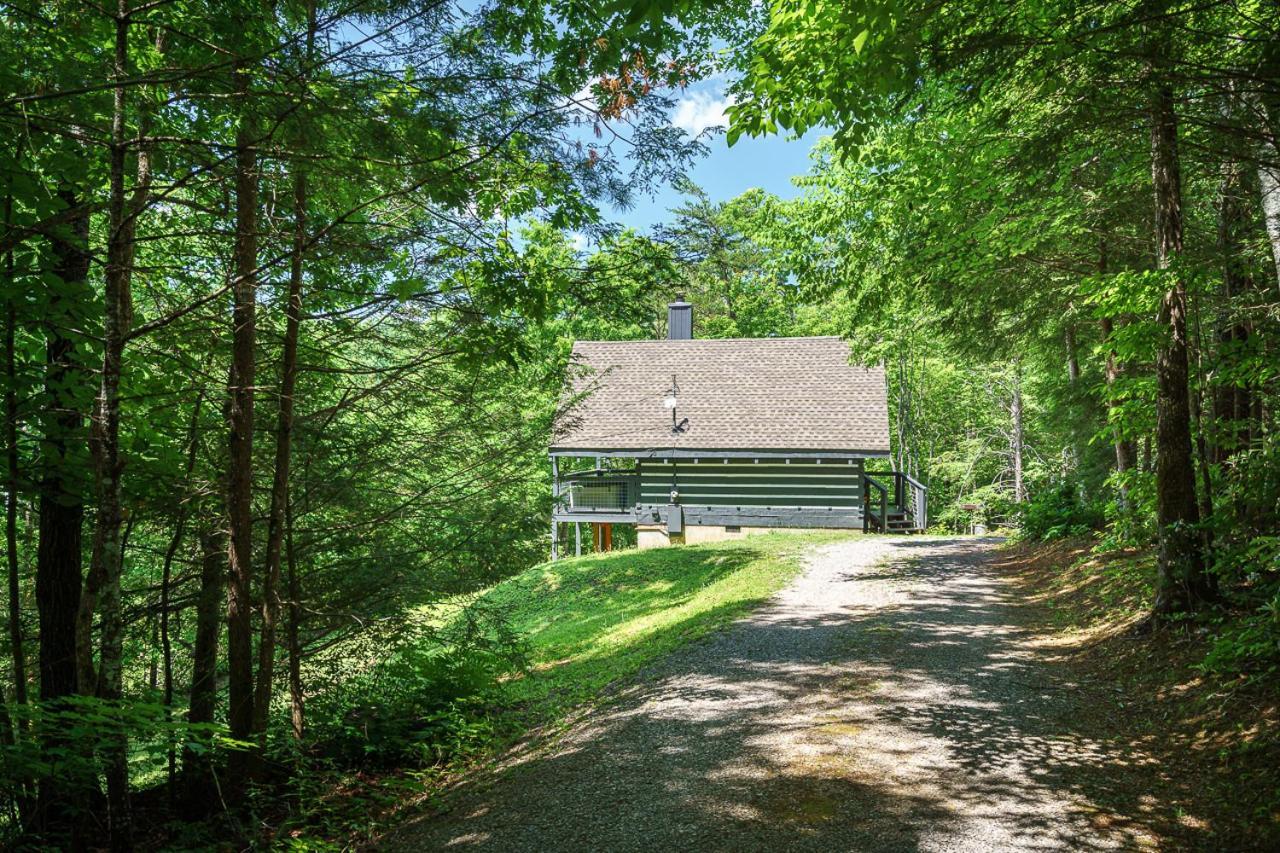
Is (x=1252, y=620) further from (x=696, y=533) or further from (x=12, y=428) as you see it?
(x=696, y=533)

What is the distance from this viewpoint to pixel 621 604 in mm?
13711

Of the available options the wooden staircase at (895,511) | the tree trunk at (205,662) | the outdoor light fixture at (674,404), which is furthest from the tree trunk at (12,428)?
the wooden staircase at (895,511)

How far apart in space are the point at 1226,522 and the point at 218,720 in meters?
8.68

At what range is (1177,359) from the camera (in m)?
7.17

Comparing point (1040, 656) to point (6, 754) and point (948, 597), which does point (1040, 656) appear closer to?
point (948, 597)

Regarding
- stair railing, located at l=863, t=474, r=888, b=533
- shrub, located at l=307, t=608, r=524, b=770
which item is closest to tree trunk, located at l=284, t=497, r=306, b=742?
shrub, located at l=307, t=608, r=524, b=770

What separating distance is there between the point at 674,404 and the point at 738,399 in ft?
6.39

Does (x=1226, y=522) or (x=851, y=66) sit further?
(x=1226, y=522)

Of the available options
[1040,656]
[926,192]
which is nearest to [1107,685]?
[1040,656]

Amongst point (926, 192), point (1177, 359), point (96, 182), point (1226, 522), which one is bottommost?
point (1226, 522)

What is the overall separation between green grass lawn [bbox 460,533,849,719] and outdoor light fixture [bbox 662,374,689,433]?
4773 mm

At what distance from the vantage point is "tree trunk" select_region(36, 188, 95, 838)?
14.7 feet

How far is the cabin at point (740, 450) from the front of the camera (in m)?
21.2

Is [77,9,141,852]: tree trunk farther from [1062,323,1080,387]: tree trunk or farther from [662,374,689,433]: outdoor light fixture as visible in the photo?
[662,374,689,433]: outdoor light fixture
